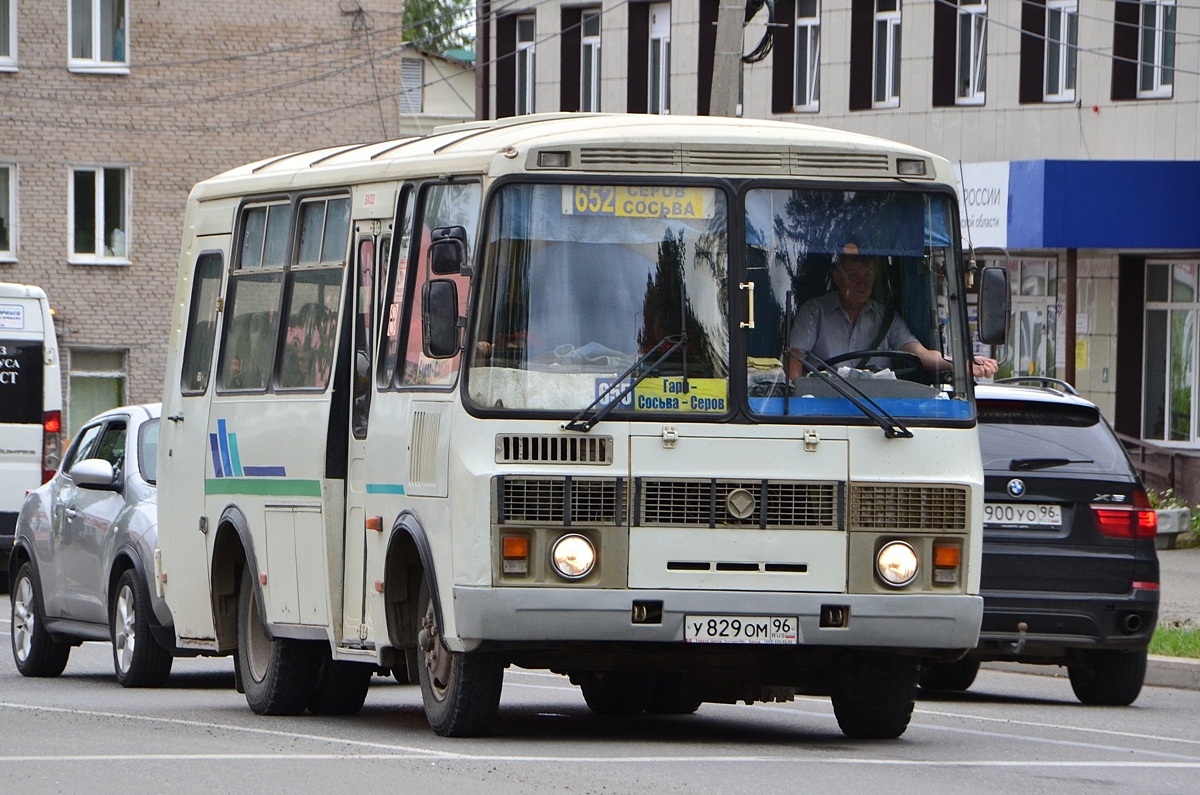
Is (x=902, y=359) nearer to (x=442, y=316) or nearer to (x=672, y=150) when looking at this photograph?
(x=672, y=150)

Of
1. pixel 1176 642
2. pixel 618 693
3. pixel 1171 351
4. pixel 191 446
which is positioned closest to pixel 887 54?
pixel 1171 351

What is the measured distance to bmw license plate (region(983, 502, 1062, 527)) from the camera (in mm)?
13148

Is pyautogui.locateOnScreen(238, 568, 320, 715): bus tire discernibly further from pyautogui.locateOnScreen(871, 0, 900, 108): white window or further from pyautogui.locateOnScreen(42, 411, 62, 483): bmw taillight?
pyautogui.locateOnScreen(871, 0, 900, 108): white window

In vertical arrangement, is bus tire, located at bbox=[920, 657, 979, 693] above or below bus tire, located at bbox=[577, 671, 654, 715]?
below

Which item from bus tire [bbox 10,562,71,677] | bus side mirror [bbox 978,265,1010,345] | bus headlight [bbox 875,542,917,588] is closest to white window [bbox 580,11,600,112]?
bus tire [bbox 10,562,71,677]

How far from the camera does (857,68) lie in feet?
110

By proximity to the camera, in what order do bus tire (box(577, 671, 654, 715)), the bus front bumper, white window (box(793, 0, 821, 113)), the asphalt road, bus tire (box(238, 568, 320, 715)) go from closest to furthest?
the asphalt road, the bus front bumper, bus tire (box(238, 568, 320, 715)), bus tire (box(577, 671, 654, 715)), white window (box(793, 0, 821, 113))

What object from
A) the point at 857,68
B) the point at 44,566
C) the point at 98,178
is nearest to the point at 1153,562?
the point at 44,566

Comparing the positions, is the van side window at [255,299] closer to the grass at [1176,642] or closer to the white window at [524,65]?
the grass at [1176,642]

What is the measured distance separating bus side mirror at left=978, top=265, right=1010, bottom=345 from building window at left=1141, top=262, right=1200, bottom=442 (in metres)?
19.4

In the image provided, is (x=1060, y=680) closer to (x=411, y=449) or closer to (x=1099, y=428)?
(x=1099, y=428)

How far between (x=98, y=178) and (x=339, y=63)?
514 centimetres

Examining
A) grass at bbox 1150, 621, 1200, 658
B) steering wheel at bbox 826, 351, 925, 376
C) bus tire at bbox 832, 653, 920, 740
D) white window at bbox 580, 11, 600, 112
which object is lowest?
grass at bbox 1150, 621, 1200, 658

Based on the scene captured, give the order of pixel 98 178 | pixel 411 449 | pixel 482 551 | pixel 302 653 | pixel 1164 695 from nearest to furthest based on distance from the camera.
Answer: pixel 482 551
pixel 411 449
pixel 302 653
pixel 1164 695
pixel 98 178
